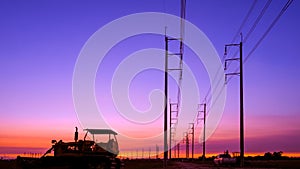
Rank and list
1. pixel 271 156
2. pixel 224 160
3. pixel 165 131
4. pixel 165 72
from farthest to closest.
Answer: pixel 271 156, pixel 224 160, pixel 165 72, pixel 165 131

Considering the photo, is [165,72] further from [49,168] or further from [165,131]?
[49,168]

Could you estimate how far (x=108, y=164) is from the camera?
2875cm

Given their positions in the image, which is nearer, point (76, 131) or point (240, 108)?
point (76, 131)

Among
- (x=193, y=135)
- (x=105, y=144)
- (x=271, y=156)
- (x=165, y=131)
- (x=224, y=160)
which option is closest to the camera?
(x=105, y=144)

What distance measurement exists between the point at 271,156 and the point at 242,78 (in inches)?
5578

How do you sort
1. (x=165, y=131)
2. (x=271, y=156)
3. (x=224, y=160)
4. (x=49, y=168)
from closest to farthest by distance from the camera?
1. (x=49, y=168)
2. (x=165, y=131)
3. (x=224, y=160)
4. (x=271, y=156)

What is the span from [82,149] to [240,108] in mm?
31513

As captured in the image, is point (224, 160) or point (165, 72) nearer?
point (165, 72)

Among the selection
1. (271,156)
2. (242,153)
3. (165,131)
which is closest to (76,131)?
(165,131)

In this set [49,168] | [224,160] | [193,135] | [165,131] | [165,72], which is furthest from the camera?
[193,135]

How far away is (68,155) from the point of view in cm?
2794

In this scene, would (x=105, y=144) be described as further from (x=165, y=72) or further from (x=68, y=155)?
(x=165, y=72)

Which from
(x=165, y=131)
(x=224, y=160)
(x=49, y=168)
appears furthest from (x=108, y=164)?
(x=224, y=160)

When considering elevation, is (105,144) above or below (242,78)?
below
